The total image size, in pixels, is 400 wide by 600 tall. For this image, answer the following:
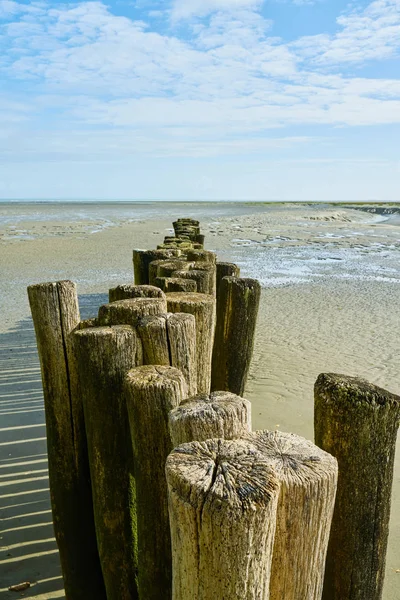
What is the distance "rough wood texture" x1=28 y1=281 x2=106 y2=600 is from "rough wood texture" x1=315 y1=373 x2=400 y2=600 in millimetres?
1456

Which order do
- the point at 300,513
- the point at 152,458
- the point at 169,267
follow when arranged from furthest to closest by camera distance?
the point at 169,267 → the point at 152,458 → the point at 300,513

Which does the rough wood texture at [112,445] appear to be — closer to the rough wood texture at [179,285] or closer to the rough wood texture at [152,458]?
the rough wood texture at [152,458]

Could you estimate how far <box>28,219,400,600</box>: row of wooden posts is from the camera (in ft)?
4.48

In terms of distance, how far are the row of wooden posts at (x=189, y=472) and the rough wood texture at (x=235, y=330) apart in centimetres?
64

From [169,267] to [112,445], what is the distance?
2.42 meters

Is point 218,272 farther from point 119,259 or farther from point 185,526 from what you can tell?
point 119,259

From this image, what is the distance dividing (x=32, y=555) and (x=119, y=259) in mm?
15086

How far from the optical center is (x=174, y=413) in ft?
5.88

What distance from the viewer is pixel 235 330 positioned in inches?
163

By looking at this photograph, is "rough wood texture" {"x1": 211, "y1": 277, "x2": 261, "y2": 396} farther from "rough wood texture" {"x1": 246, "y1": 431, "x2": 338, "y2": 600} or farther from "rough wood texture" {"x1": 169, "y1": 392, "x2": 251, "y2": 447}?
"rough wood texture" {"x1": 246, "y1": 431, "x2": 338, "y2": 600}

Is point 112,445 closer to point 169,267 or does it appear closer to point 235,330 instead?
point 235,330

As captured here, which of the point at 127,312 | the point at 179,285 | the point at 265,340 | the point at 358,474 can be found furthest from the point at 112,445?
the point at 265,340

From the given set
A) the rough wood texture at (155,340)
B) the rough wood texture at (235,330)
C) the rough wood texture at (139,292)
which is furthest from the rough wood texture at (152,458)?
the rough wood texture at (235,330)

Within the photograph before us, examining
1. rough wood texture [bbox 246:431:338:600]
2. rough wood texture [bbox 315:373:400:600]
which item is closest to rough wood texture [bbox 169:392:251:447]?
rough wood texture [bbox 246:431:338:600]
